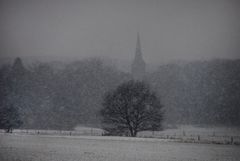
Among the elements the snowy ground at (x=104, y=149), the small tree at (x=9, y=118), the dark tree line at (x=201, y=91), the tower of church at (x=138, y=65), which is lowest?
the snowy ground at (x=104, y=149)

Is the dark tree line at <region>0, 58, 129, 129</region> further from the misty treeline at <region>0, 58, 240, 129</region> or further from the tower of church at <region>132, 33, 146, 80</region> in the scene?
the tower of church at <region>132, 33, 146, 80</region>

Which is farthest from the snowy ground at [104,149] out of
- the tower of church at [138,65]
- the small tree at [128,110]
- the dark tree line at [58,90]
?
the tower of church at [138,65]

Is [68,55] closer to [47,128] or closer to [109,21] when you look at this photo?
[109,21]

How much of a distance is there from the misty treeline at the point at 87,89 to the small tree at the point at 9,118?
0.33ft

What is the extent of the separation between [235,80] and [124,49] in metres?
2.75

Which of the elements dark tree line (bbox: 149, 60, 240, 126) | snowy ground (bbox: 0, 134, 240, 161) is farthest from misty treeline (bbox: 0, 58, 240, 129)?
snowy ground (bbox: 0, 134, 240, 161)

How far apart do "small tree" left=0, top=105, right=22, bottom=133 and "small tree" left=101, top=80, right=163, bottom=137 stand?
2.20 meters

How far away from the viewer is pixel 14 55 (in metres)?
9.05

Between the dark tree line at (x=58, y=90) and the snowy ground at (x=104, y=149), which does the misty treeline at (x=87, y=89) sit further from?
the snowy ground at (x=104, y=149)

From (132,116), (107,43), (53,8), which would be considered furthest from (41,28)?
(132,116)

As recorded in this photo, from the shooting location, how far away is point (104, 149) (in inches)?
292

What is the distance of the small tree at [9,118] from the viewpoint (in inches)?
344

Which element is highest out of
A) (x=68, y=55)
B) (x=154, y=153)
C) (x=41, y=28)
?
(x=41, y=28)

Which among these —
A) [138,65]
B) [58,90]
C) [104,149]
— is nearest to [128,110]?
[138,65]
